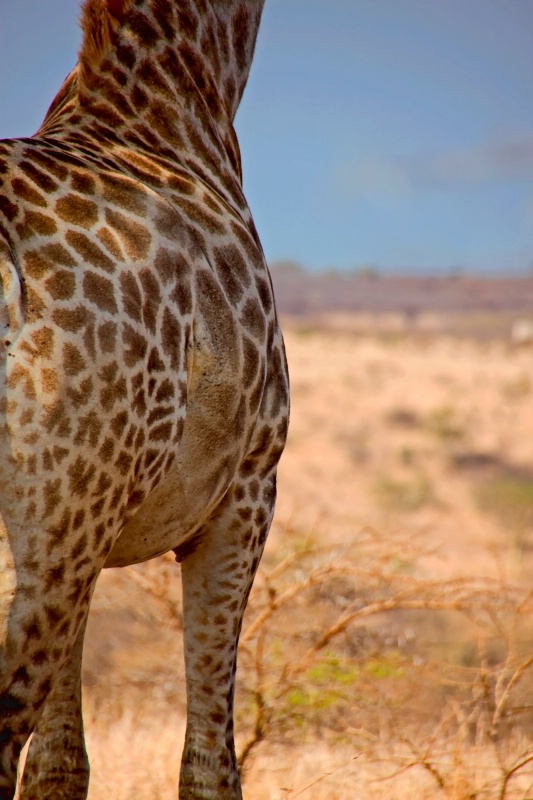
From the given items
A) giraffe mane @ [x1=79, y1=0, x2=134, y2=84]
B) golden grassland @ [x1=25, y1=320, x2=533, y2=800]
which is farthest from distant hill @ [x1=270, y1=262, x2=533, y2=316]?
giraffe mane @ [x1=79, y1=0, x2=134, y2=84]

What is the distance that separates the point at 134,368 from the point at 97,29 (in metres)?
1.42

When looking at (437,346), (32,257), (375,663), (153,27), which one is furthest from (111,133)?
(437,346)

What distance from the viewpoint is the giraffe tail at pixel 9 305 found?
6.85ft

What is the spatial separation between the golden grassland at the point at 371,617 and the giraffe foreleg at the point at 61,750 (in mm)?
874

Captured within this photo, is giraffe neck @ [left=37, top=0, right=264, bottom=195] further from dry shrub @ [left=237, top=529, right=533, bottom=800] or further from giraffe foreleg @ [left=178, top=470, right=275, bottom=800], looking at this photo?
dry shrub @ [left=237, top=529, right=533, bottom=800]

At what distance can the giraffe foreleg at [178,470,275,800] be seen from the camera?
10.3ft

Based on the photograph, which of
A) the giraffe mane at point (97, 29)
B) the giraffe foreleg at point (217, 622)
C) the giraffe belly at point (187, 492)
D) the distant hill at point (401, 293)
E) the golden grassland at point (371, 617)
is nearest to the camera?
the giraffe belly at point (187, 492)

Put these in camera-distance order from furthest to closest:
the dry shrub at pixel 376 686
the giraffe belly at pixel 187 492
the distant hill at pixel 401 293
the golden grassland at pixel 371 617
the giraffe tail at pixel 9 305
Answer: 1. the distant hill at pixel 401 293
2. the golden grassland at pixel 371 617
3. the dry shrub at pixel 376 686
4. the giraffe belly at pixel 187 492
5. the giraffe tail at pixel 9 305

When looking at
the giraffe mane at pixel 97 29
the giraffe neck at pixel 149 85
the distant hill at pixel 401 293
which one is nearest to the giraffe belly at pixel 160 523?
the giraffe neck at pixel 149 85

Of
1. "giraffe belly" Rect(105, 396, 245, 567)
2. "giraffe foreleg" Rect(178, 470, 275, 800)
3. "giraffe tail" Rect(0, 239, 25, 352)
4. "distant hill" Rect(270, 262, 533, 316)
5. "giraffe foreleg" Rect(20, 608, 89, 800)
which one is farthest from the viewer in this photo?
"distant hill" Rect(270, 262, 533, 316)

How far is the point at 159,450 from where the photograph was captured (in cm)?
244

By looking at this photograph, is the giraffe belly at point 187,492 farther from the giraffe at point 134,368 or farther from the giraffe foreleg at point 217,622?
the giraffe foreleg at point 217,622

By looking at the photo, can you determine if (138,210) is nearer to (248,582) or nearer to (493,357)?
(248,582)

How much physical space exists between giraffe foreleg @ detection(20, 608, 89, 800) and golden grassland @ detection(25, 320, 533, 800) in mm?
874
